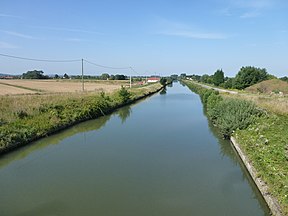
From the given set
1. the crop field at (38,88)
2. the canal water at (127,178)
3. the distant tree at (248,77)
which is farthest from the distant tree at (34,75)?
the canal water at (127,178)

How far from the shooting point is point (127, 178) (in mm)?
8367

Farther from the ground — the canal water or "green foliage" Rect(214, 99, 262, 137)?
"green foliage" Rect(214, 99, 262, 137)

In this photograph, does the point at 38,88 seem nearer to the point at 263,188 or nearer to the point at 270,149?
the point at 270,149

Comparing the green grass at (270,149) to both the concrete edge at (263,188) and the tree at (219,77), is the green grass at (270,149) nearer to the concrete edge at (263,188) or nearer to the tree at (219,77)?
the concrete edge at (263,188)

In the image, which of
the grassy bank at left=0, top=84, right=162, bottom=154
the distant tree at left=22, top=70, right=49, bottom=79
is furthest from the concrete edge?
the distant tree at left=22, top=70, right=49, bottom=79

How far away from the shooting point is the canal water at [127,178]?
6520mm

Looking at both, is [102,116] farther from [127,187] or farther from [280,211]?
[280,211]

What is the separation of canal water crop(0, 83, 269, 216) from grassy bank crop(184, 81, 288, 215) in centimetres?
61

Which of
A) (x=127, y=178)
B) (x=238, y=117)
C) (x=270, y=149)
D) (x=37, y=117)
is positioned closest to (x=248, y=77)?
(x=238, y=117)

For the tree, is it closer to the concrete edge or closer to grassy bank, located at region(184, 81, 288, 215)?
grassy bank, located at region(184, 81, 288, 215)

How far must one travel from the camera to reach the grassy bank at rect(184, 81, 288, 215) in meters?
6.82

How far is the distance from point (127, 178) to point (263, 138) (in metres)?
5.35

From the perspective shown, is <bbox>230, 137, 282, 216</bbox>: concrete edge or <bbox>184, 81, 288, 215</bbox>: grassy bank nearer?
<bbox>230, 137, 282, 216</bbox>: concrete edge

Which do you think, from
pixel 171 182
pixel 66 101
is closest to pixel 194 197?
pixel 171 182
